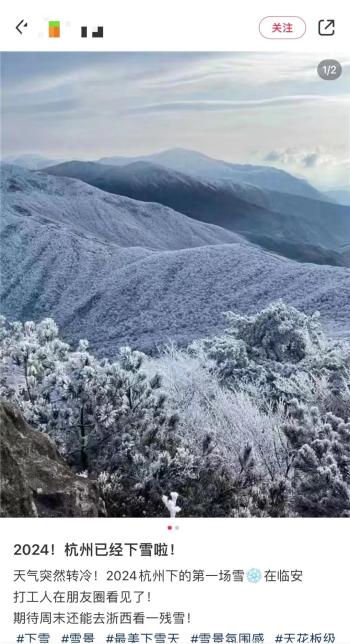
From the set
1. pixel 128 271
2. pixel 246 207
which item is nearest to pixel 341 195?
pixel 246 207

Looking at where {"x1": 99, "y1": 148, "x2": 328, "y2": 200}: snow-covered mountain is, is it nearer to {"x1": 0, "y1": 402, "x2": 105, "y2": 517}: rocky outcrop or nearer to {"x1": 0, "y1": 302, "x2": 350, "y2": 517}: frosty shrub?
{"x1": 0, "y1": 302, "x2": 350, "y2": 517}: frosty shrub

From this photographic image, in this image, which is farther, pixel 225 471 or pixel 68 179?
pixel 68 179

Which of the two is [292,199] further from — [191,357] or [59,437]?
[59,437]
